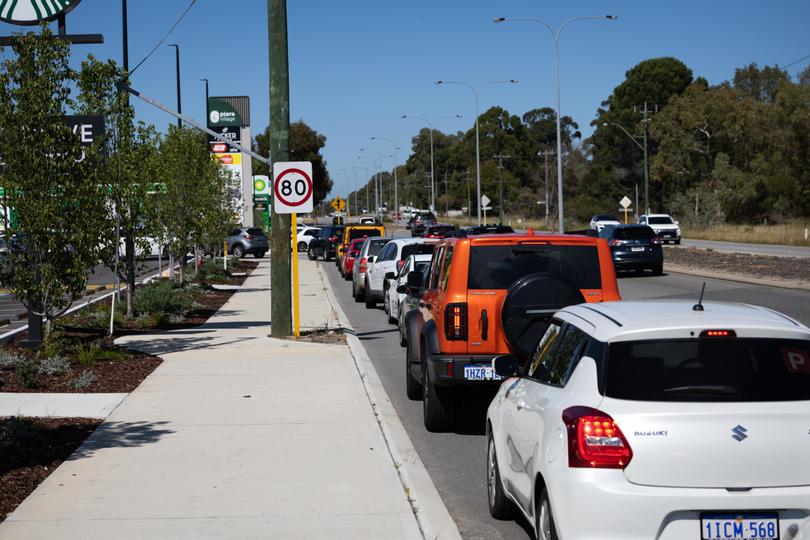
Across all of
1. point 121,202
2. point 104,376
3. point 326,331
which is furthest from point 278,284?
point 104,376

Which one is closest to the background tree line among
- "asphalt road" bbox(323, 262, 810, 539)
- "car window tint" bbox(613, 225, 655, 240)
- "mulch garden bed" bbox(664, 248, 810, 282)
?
"mulch garden bed" bbox(664, 248, 810, 282)

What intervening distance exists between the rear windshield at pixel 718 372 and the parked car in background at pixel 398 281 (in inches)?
517

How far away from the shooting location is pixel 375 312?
2464cm

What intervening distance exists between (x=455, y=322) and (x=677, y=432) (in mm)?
4848

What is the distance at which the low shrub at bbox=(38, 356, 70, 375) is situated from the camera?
13.3 meters

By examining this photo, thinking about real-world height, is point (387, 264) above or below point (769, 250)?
above

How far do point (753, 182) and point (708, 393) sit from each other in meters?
83.1

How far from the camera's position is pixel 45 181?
558 inches

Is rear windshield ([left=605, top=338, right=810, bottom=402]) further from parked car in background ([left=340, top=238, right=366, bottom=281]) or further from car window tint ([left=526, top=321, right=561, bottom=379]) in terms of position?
parked car in background ([left=340, top=238, right=366, bottom=281])

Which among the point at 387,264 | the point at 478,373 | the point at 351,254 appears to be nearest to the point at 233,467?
the point at 478,373

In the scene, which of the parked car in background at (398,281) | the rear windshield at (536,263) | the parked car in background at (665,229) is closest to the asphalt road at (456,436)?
the parked car in background at (398,281)

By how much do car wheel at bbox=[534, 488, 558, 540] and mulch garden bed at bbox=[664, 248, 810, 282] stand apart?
25369 millimetres

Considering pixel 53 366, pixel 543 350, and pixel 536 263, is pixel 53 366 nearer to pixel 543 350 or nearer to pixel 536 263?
pixel 536 263

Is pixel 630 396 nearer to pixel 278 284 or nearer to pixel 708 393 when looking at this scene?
pixel 708 393
